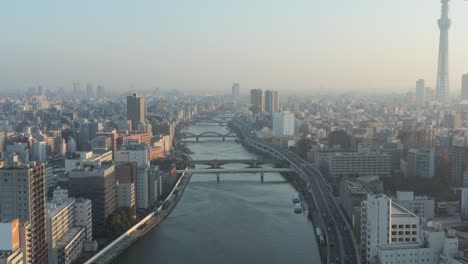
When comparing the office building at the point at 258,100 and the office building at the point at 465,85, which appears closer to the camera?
the office building at the point at 465,85

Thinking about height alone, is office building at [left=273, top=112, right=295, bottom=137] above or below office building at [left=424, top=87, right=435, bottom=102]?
below

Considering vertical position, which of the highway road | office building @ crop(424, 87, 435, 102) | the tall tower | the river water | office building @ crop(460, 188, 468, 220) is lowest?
the river water

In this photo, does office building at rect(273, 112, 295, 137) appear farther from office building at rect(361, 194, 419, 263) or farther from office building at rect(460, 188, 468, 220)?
office building at rect(361, 194, 419, 263)

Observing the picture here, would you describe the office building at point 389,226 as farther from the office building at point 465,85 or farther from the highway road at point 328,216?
the office building at point 465,85

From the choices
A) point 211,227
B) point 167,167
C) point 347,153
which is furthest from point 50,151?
point 211,227

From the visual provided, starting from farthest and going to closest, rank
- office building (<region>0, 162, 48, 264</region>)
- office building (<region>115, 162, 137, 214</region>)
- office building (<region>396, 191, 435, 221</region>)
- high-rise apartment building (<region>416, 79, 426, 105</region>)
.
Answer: high-rise apartment building (<region>416, 79, 426, 105</region>) < office building (<region>115, 162, 137, 214</region>) < office building (<region>396, 191, 435, 221</region>) < office building (<region>0, 162, 48, 264</region>)

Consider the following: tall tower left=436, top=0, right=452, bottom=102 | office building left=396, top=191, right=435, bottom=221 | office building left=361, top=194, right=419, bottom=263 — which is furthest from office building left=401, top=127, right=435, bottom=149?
tall tower left=436, top=0, right=452, bottom=102

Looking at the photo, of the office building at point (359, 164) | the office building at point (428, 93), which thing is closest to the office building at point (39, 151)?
the office building at point (359, 164)
